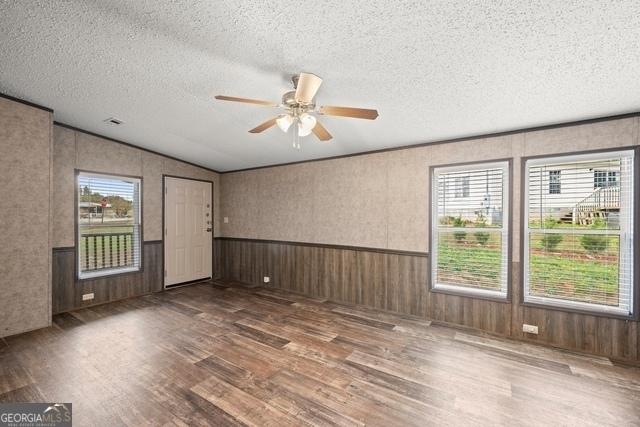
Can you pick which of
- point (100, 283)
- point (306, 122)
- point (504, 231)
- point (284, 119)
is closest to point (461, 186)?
point (504, 231)

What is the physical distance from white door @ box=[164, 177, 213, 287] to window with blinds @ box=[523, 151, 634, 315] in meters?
5.60

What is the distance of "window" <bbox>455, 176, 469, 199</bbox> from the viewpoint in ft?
11.4

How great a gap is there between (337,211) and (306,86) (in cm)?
275

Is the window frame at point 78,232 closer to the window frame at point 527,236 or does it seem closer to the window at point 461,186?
the window at point 461,186

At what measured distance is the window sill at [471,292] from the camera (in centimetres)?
319

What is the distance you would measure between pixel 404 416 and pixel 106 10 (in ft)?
11.0

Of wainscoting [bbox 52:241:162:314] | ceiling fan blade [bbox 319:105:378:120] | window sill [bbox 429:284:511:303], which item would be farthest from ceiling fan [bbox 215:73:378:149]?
wainscoting [bbox 52:241:162:314]

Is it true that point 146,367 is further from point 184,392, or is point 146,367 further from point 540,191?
point 540,191

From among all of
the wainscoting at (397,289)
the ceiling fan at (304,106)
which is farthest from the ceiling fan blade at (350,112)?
the wainscoting at (397,289)

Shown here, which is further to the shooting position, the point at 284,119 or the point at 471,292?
the point at 471,292

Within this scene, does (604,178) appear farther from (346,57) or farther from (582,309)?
(346,57)

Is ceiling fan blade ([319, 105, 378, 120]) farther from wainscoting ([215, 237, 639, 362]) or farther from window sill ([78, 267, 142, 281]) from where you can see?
window sill ([78, 267, 142, 281])

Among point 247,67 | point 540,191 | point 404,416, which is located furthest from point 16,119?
point 540,191

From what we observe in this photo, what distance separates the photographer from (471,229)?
11.3ft
